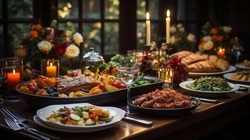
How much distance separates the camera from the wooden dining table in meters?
1.39

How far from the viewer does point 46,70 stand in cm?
219

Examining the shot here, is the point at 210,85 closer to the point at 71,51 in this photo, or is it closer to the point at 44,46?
the point at 71,51

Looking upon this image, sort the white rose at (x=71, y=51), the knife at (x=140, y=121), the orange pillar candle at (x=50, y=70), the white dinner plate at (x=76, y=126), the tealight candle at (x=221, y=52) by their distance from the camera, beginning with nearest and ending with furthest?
the white dinner plate at (x=76, y=126) < the knife at (x=140, y=121) < the orange pillar candle at (x=50, y=70) < the white rose at (x=71, y=51) < the tealight candle at (x=221, y=52)

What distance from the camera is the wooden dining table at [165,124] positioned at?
1.39 metres

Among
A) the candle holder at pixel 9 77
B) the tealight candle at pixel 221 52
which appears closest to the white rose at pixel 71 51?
the candle holder at pixel 9 77

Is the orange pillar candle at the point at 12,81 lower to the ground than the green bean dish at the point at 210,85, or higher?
higher

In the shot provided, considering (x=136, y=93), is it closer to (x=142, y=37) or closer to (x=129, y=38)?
(x=129, y=38)

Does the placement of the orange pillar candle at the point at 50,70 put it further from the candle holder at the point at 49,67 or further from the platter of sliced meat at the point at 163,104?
the platter of sliced meat at the point at 163,104

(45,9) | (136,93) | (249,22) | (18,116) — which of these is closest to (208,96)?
(136,93)

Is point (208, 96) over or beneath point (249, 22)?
beneath

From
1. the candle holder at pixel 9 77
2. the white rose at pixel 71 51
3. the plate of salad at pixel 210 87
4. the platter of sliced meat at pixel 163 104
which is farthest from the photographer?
the white rose at pixel 71 51

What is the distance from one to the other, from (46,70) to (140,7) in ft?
5.40

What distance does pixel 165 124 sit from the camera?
5.10 feet

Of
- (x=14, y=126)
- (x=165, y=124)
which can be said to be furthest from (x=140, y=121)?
(x=14, y=126)
